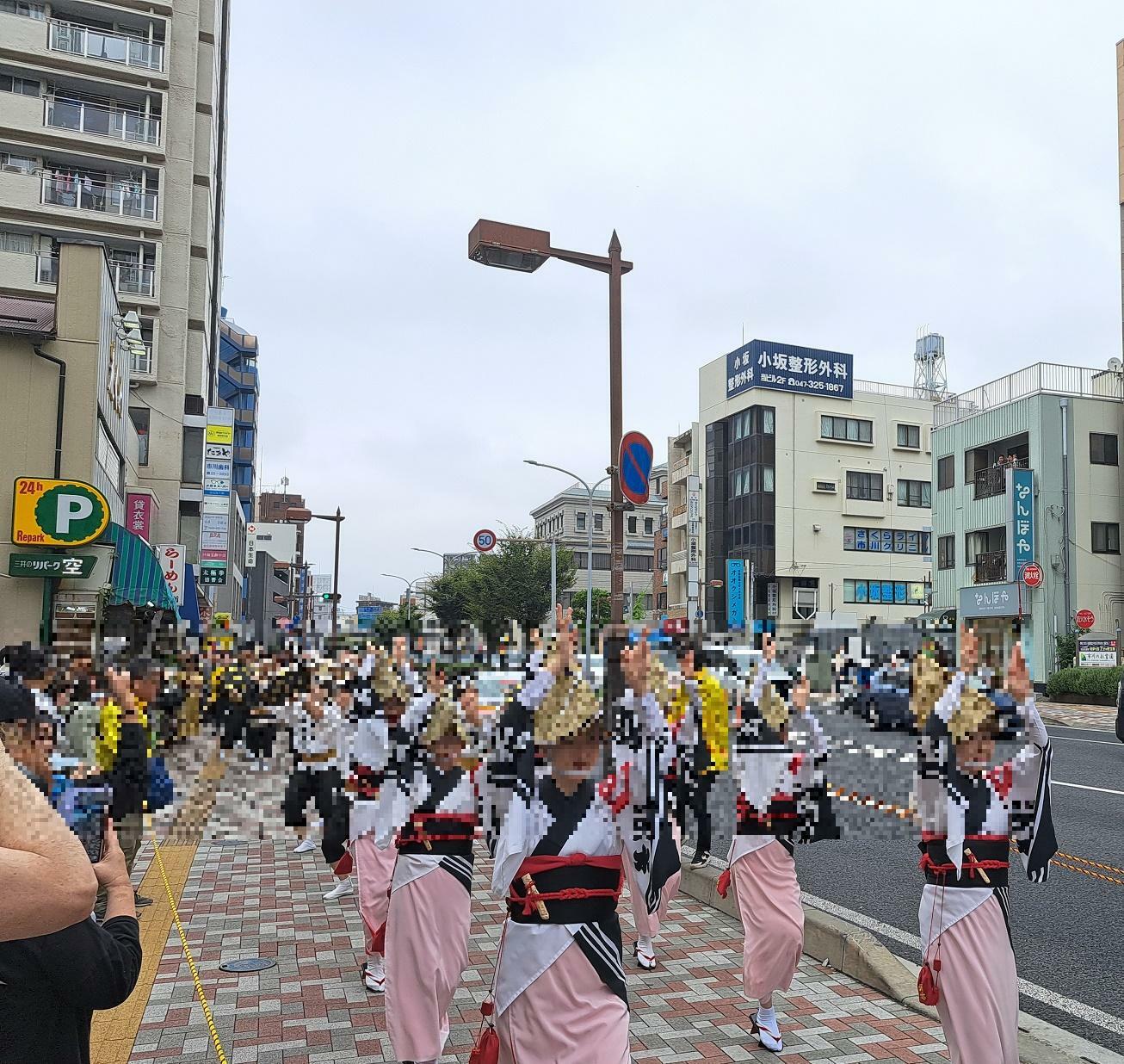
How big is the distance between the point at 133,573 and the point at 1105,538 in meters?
31.5

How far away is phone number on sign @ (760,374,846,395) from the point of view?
54.9 meters

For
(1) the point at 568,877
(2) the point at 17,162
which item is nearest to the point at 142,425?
(2) the point at 17,162

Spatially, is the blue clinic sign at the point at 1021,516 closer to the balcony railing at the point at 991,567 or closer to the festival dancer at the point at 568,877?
the balcony railing at the point at 991,567

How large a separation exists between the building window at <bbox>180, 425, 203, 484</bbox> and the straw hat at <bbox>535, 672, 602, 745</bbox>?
3274 centimetres

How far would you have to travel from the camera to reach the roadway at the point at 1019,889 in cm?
540

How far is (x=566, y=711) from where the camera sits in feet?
11.7

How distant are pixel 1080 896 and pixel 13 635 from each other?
306 inches

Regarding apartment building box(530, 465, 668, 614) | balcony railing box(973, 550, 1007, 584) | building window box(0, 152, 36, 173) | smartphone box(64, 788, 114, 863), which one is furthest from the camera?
apartment building box(530, 465, 668, 614)

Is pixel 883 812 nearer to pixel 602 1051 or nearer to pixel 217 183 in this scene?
pixel 602 1051

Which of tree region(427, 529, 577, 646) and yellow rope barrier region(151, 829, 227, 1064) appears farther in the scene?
tree region(427, 529, 577, 646)

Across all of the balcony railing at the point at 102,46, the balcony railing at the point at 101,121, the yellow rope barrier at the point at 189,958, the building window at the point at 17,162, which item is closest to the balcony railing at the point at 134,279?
the building window at the point at 17,162

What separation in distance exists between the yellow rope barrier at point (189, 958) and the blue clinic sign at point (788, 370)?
1948 inches

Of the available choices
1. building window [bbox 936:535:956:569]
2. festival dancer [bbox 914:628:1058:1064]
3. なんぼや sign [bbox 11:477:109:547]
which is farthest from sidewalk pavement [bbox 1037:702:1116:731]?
festival dancer [bbox 914:628:1058:1064]

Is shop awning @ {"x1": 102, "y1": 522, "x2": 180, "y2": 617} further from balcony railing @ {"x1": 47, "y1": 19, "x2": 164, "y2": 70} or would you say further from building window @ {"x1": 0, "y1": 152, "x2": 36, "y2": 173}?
balcony railing @ {"x1": 47, "y1": 19, "x2": 164, "y2": 70}
